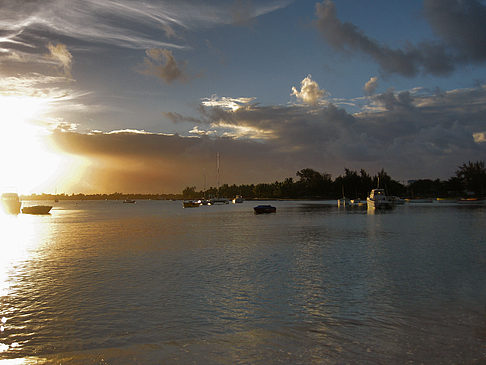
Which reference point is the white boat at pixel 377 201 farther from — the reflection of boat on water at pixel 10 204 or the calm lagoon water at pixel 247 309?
the reflection of boat on water at pixel 10 204

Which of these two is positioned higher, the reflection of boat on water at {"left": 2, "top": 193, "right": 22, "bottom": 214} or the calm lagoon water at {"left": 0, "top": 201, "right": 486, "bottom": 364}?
the reflection of boat on water at {"left": 2, "top": 193, "right": 22, "bottom": 214}

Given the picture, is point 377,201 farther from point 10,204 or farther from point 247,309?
point 247,309

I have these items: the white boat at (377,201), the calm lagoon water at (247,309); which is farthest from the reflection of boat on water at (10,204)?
the white boat at (377,201)

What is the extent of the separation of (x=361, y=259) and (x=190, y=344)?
17.2m

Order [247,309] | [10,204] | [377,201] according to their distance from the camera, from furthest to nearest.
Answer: [377,201]
[10,204]
[247,309]

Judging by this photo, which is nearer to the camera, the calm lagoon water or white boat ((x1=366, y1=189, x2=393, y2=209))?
the calm lagoon water

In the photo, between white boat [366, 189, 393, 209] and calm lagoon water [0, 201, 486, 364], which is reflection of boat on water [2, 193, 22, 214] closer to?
calm lagoon water [0, 201, 486, 364]

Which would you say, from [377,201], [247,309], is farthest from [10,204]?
[247,309]

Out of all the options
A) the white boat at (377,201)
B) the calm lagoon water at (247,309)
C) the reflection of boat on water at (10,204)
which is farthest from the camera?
the white boat at (377,201)

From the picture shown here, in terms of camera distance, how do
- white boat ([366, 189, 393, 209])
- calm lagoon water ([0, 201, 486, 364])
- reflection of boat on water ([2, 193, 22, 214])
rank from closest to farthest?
calm lagoon water ([0, 201, 486, 364]), reflection of boat on water ([2, 193, 22, 214]), white boat ([366, 189, 393, 209])

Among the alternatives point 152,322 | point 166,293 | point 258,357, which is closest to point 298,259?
point 166,293

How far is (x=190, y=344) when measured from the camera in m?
10.2

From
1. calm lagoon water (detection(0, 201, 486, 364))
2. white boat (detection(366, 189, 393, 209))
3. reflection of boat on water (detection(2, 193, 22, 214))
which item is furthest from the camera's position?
white boat (detection(366, 189, 393, 209))

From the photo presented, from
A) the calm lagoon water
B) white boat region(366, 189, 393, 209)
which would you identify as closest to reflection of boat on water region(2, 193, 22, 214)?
the calm lagoon water
